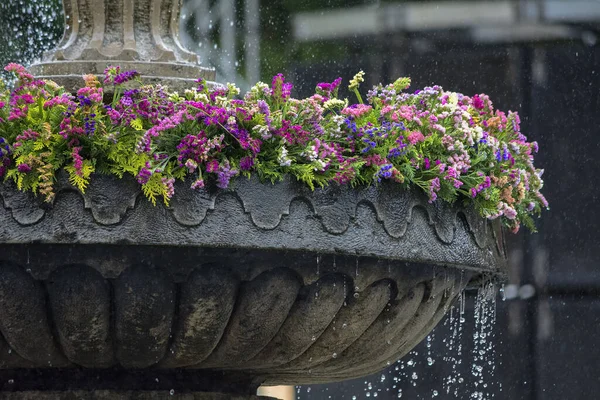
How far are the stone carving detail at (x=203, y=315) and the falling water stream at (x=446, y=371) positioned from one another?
3492 millimetres

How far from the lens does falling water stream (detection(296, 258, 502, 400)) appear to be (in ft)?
20.4

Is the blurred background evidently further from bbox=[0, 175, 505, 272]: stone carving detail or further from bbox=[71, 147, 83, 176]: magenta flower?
bbox=[71, 147, 83, 176]: magenta flower

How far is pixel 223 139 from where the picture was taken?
2.48 metres

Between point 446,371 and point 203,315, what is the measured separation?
390 cm

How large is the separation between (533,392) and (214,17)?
9.26 feet

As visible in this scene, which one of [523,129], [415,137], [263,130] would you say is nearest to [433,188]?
[415,137]

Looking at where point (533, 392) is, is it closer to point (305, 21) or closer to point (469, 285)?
point (305, 21)

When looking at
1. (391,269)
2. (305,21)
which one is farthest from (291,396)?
(391,269)

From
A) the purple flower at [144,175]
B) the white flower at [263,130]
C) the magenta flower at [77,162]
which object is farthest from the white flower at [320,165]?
the magenta flower at [77,162]

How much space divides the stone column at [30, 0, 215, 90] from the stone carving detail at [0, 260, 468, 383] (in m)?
0.59

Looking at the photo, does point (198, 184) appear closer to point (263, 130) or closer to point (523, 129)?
point (263, 130)

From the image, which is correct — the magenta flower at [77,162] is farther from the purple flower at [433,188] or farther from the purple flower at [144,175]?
the purple flower at [433,188]

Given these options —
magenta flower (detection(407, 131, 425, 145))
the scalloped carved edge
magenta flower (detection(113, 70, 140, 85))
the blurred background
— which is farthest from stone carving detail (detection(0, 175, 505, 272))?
the blurred background

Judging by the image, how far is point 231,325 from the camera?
256 cm
